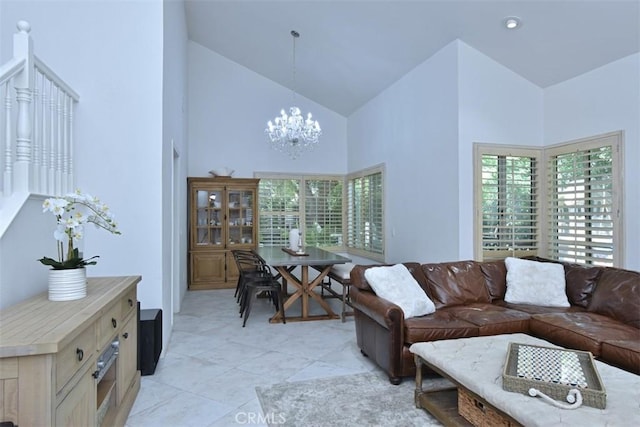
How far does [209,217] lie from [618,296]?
588cm

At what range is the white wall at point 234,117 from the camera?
7051mm

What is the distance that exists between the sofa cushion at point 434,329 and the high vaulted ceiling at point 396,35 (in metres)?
3.05

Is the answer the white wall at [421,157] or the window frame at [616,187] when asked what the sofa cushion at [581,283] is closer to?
the window frame at [616,187]

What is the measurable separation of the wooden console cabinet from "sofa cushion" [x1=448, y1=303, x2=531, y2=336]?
260cm

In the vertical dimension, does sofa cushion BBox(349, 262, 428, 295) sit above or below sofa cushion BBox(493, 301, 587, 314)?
above

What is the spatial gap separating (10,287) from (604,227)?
4949 mm

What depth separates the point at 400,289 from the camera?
3234 millimetres

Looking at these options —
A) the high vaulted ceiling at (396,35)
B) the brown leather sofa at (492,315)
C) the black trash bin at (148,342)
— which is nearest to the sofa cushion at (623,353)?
the brown leather sofa at (492,315)

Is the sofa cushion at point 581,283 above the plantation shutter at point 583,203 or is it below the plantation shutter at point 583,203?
below

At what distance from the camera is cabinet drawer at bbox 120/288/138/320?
2338 millimetres

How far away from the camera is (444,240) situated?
4.65 meters

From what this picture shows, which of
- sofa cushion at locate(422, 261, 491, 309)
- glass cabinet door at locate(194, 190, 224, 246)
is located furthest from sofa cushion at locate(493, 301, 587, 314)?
glass cabinet door at locate(194, 190, 224, 246)

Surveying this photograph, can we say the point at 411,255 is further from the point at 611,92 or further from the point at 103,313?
the point at 103,313

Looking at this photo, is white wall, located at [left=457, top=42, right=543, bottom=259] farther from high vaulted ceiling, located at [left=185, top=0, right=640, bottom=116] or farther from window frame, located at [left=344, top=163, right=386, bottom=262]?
window frame, located at [left=344, top=163, right=386, bottom=262]
